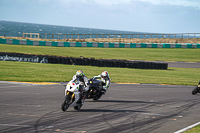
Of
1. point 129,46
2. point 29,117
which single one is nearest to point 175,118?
point 29,117

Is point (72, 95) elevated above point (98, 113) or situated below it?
above

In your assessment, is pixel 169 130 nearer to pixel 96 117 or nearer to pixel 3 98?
pixel 96 117

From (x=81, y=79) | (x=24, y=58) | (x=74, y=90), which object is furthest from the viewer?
(x=24, y=58)

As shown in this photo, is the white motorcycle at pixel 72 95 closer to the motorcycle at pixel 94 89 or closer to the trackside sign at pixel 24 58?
the motorcycle at pixel 94 89

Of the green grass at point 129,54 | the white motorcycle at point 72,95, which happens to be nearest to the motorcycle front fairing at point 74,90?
the white motorcycle at point 72,95

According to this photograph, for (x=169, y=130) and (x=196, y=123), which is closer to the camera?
(x=169, y=130)

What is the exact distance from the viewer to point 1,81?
18.9 metres

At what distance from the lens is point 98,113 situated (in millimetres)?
10867

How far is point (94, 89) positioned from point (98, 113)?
2.98 meters

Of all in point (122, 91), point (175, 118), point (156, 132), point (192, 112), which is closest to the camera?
point (156, 132)

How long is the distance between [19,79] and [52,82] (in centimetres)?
214

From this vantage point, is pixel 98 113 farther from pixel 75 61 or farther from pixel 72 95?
pixel 75 61

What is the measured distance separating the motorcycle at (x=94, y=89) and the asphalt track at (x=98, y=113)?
268 mm

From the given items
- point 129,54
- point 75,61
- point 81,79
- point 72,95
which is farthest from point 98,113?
point 129,54
